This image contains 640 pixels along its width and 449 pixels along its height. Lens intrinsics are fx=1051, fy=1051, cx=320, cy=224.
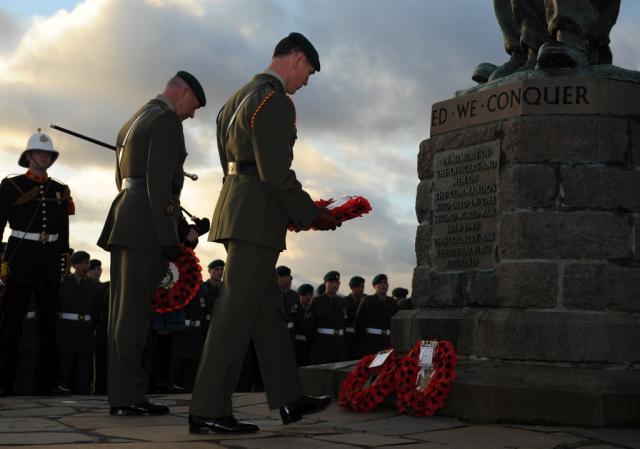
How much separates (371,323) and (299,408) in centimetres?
1077

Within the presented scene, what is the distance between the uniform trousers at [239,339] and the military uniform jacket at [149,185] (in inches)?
33.4

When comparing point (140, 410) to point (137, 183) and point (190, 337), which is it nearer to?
point (137, 183)

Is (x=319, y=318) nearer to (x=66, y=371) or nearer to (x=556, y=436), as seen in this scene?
(x=66, y=371)

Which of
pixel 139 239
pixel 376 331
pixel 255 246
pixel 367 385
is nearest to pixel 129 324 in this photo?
pixel 139 239

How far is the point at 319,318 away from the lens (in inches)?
641

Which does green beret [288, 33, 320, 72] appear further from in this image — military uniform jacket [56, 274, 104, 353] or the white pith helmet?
military uniform jacket [56, 274, 104, 353]

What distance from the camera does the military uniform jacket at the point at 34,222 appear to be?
8664 mm

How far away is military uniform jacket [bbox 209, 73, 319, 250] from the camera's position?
531 cm

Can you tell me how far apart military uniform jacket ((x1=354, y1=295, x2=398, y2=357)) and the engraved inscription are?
908 cm

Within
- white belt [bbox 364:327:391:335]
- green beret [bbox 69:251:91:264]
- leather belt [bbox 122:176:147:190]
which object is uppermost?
green beret [bbox 69:251:91:264]

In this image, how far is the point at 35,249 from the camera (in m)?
8.72

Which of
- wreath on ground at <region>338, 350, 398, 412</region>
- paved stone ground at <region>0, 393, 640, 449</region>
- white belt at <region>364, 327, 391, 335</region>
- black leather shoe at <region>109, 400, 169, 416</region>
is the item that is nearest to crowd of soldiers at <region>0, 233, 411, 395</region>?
white belt at <region>364, 327, 391, 335</region>

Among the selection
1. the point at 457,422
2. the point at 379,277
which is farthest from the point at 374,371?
the point at 379,277

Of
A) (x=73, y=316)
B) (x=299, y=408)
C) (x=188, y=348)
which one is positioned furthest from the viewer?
(x=188, y=348)
